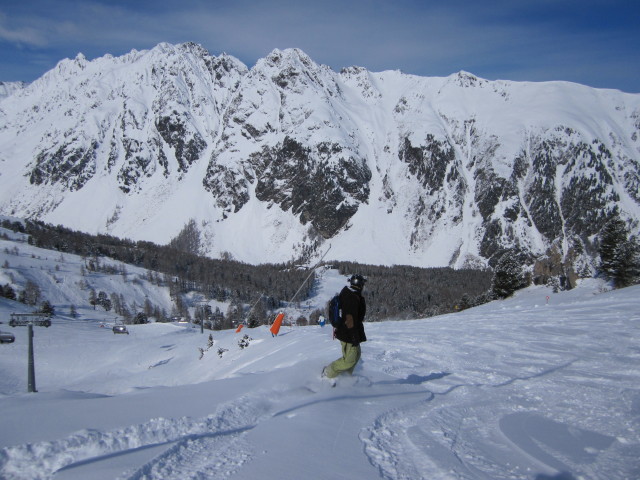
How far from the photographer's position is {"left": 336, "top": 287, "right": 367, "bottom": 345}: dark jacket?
10.1 m

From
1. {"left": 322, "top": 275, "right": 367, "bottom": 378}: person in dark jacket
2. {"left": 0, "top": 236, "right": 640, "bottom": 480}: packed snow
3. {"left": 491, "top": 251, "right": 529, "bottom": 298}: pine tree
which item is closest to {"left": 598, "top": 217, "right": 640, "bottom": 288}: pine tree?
{"left": 491, "top": 251, "right": 529, "bottom": 298}: pine tree

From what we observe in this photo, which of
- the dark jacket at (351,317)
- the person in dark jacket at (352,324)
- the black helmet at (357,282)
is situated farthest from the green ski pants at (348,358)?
the black helmet at (357,282)

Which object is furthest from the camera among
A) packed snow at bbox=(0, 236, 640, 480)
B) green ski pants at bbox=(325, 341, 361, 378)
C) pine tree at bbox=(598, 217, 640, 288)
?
pine tree at bbox=(598, 217, 640, 288)

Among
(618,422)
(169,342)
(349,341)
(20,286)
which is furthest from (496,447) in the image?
(20,286)

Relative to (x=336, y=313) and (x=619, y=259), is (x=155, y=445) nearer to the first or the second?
(x=336, y=313)

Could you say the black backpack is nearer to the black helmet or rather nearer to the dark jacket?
the dark jacket

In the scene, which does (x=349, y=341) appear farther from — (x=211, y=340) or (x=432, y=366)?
(x=211, y=340)

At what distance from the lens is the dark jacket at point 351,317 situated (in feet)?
33.1

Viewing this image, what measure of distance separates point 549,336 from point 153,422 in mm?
14682

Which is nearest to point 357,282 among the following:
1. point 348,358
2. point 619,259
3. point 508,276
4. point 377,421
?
point 348,358

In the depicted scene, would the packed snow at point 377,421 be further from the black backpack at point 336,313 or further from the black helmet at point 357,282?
the black helmet at point 357,282

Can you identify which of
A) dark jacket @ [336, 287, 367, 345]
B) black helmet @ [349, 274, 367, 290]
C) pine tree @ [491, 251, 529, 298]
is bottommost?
pine tree @ [491, 251, 529, 298]

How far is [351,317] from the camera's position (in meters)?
10.0

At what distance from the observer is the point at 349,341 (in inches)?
398
